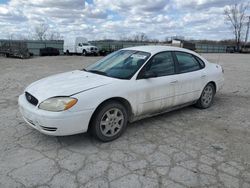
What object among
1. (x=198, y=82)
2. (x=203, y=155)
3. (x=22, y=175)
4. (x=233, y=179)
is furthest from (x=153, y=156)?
(x=198, y=82)

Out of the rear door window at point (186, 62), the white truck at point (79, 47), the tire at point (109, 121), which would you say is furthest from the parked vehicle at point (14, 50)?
the tire at point (109, 121)

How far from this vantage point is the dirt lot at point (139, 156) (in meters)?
2.43

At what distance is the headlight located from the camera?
2855 millimetres

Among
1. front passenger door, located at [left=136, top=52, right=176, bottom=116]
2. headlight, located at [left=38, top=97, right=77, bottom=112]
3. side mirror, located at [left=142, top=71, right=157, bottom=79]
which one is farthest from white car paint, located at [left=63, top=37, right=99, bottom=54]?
headlight, located at [left=38, top=97, right=77, bottom=112]

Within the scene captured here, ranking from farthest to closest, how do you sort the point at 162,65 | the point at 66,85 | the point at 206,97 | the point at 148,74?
the point at 206,97 → the point at 162,65 → the point at 148,74 → the point at 66,85

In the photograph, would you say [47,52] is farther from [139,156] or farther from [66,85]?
[139,156]

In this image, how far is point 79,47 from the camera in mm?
27141

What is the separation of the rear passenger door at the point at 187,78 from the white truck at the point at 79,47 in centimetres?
2277

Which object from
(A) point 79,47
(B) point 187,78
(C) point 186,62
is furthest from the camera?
(A) point 79,47

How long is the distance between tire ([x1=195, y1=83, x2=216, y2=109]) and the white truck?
22.6 meters

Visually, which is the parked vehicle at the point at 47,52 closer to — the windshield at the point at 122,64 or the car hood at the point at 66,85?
the windshield at the point at 122,64

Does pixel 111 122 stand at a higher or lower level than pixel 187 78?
lower

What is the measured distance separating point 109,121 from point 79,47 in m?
25.3

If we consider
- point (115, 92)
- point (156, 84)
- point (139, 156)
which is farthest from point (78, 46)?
point (139, 156)
